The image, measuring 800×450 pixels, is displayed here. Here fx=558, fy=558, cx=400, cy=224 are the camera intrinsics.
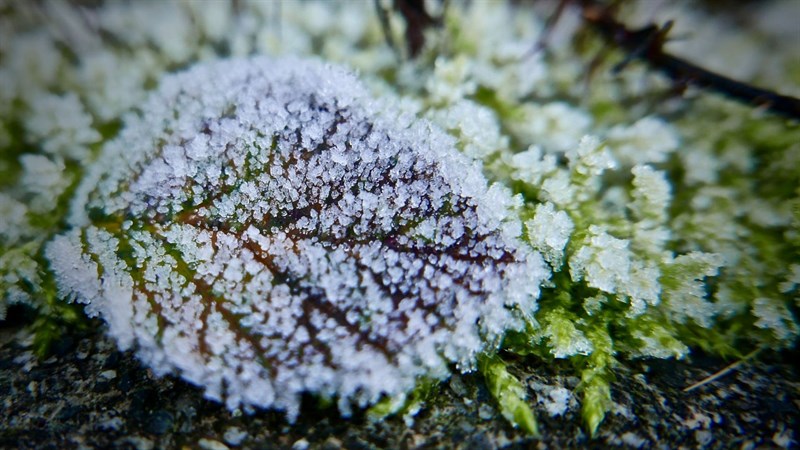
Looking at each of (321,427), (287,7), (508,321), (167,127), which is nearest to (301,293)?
(321,427)

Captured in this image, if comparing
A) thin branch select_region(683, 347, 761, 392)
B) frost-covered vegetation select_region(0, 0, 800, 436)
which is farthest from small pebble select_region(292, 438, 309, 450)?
thin branch select_region(683, 347, 761, 392)

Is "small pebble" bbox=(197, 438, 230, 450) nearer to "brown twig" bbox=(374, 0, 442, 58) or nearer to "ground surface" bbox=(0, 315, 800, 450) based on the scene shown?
"ground surface" bbox=(0, 315, 800, 450)

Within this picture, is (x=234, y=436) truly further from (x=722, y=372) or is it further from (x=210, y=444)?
(x=722, y=372)

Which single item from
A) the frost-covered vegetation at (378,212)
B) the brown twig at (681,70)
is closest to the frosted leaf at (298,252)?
the frost-covered vegetation at (378,212)

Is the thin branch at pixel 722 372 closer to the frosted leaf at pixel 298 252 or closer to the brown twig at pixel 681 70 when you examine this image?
the frosted leaf at pixel 298 252

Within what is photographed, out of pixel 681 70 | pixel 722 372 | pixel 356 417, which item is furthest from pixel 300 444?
pixel 681 70
